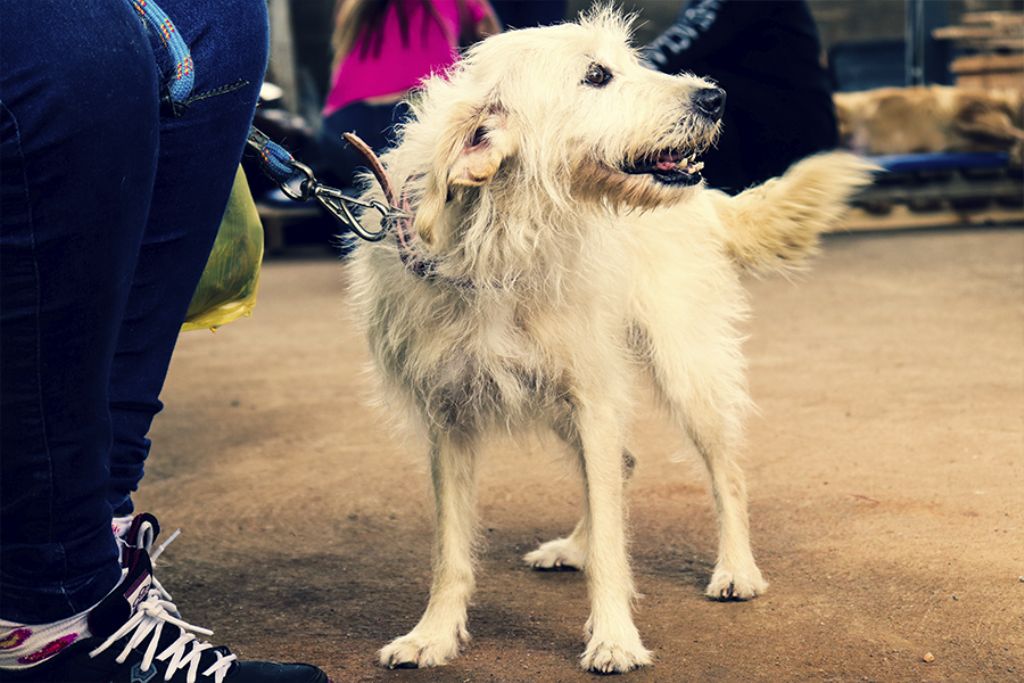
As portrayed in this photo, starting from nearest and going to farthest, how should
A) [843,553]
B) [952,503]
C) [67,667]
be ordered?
1. [67,667]
2. [843,553]
3. [952,503]

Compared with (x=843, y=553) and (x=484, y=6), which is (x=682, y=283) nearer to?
(x=843, y=553)

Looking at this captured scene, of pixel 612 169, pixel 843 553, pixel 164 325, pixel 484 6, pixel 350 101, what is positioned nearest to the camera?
pixel 164 325

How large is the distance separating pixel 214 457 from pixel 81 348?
2.41 metres

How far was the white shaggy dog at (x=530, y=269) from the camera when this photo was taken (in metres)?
2.38

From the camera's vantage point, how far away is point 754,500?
3.27 m

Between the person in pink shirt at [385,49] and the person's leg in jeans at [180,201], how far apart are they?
10.2ft

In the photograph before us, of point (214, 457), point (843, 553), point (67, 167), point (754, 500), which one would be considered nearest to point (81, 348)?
point (67, 167)

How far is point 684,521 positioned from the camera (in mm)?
3221

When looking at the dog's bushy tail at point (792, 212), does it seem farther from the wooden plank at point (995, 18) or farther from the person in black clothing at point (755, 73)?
the wooden plank at point (995, 18)

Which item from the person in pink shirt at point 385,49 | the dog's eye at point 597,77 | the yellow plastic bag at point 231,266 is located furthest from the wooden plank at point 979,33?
the yellow plastic bag at point 231,266

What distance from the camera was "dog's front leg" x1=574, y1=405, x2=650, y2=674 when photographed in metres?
2.29

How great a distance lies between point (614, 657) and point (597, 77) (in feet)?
3.64

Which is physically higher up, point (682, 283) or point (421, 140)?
point (421, 140)

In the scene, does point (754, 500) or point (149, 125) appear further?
point (754, 500)
